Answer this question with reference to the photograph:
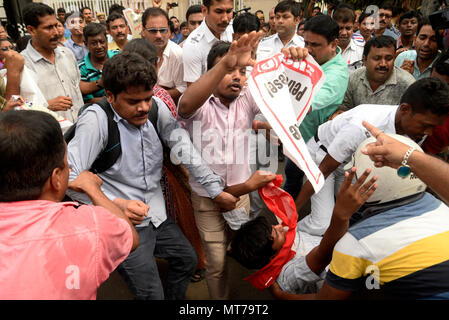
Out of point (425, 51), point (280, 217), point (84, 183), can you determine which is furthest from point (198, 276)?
point (425, 51)

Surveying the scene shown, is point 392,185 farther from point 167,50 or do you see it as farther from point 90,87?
point 90,87

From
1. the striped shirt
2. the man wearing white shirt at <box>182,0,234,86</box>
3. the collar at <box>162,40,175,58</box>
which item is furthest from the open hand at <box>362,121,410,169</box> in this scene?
the collar at <box>162,40,175,58</box>

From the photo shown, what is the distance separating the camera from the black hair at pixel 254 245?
201cm

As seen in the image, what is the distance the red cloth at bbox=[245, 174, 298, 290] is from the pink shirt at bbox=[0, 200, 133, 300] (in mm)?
1051

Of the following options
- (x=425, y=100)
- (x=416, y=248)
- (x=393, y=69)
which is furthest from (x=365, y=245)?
(x=393, y=69)

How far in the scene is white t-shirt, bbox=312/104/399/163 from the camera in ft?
7.18

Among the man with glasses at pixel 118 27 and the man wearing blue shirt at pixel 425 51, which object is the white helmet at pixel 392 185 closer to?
the man wearing blue shirt at pixel 425 51

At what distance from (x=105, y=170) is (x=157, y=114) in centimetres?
47

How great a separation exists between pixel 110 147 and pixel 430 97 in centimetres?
189

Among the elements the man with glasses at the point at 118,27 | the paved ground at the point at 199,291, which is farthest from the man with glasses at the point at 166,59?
the paved ground at the point at 199,291

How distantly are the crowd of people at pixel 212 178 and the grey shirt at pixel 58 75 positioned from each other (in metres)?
0.01

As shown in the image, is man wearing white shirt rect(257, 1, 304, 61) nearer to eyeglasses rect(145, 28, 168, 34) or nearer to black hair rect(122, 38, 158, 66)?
eyeglasses rect(145, 28, 168, 34)

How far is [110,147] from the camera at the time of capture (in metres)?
1.78

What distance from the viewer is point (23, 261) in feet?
3.14
